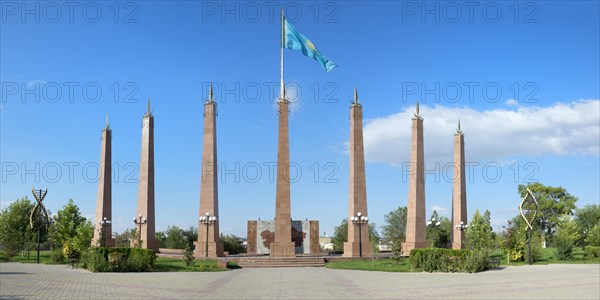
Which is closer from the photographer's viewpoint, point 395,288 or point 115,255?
point 395,288

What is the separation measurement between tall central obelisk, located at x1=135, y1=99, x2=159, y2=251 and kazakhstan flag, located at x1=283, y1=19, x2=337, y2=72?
15.4 meters

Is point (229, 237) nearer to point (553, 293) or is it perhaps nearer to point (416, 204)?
point (416, 204)

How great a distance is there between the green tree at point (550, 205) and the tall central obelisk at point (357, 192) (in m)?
42.2

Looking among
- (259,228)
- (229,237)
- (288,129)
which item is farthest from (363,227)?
(229,237)

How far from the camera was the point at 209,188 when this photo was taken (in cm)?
4384

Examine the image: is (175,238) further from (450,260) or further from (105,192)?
(450,260)

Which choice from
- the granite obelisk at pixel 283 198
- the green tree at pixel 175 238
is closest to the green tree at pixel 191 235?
the green tree at pixel 175 238

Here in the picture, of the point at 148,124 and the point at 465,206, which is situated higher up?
the point at 148,124

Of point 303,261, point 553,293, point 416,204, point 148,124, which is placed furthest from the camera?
point 148,124

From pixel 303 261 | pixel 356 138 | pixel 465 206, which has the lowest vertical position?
pixel 303 261

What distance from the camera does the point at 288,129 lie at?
138 feet

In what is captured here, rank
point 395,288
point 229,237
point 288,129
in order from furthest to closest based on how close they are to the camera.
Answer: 1. point 229,237
2. point 288,129
3. point 395,288

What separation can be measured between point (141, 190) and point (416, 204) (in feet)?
77.4

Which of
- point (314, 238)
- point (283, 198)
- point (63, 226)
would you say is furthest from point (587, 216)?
point (63, 226)
